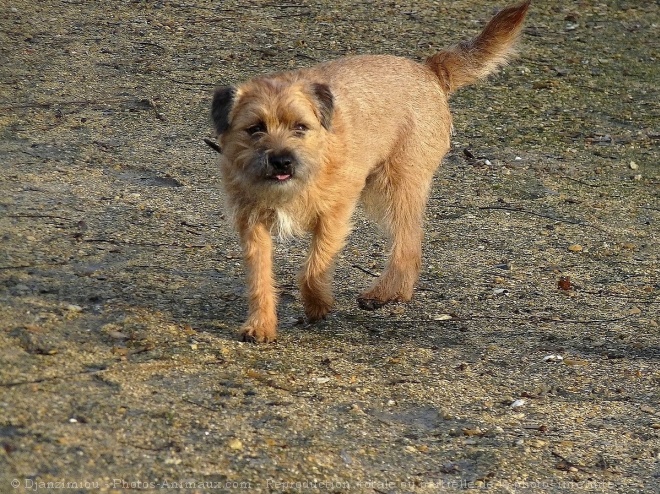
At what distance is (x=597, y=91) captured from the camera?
373 inches

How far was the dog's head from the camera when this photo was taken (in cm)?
507

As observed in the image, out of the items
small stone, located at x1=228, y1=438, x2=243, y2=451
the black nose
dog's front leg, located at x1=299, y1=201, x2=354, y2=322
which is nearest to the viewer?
small stone, located at x1=228, y1=438, x2=243, y2=451

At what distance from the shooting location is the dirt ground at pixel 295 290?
4207mm

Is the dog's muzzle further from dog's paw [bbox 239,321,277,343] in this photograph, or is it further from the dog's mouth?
dog's paw [bbox 239,321,277,343]

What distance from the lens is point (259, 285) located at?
5320 mm

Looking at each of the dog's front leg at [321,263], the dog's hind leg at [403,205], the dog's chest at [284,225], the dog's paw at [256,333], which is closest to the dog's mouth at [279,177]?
the dog's chest at [284,225]

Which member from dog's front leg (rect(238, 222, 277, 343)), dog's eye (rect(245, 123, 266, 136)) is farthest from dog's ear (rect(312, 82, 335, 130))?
dog's front leg (rect(238, 222, 277, 343))

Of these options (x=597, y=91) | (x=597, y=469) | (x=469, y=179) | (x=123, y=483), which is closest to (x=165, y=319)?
(x=123, y=483)

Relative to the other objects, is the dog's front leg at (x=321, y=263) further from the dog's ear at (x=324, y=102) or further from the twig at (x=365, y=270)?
the twig at (x=365, y=270)

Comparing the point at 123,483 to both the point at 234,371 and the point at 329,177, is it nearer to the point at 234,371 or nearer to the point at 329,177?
the point at 234,371

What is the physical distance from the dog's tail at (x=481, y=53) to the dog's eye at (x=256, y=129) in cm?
176

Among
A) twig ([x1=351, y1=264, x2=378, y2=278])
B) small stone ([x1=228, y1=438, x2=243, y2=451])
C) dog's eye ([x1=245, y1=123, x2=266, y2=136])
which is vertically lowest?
twig ([x1=351, y1=264, x2=378, y2=278])

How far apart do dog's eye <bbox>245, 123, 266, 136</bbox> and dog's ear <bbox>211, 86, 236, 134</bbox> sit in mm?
135

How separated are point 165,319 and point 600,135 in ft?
15.7
